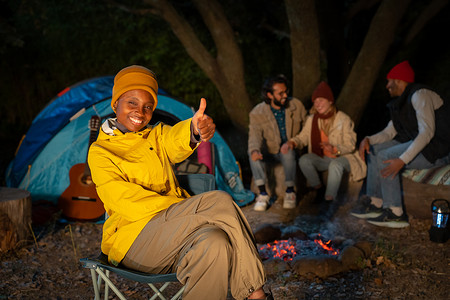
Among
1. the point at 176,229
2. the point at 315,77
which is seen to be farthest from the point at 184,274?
the point at 315,77

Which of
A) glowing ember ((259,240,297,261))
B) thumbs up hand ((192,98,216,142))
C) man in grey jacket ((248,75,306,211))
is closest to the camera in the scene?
thumbs up hand ((192,98,216,142))

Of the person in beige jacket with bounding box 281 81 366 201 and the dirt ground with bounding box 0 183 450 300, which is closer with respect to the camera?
the dirt ground with bounding box 0 183 450 300

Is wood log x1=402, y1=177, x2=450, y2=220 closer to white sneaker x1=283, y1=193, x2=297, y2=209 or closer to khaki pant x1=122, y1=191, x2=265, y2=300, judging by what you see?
white sneaker x1=283, y1=193, x2=297, y2=209

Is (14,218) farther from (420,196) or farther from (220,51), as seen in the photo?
(420,196)

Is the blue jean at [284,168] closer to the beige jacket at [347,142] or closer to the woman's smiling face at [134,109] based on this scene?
the beige jacket at [347,142]

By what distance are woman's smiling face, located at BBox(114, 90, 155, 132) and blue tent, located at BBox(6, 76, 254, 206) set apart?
9.24ft

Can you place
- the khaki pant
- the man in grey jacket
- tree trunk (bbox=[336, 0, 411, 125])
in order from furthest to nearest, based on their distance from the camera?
tree trunk (bbox=[336, 0, 411, 125]) < the man in grey jacket < the khaki pant

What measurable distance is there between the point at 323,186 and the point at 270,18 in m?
4.32

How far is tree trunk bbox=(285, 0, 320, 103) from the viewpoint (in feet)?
19.2

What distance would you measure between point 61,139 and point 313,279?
3257 mm

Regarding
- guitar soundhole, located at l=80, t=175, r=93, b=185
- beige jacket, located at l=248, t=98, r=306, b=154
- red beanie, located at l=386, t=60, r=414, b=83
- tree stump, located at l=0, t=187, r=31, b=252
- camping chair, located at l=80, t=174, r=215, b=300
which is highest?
red beanie, located at l=386, t=60, r=414, b=83

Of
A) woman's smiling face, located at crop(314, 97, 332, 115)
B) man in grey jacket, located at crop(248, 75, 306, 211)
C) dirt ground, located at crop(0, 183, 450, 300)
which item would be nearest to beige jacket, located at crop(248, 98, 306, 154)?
man in grey jacket, located at crop(248, 75, 306, 211)

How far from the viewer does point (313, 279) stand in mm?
3455

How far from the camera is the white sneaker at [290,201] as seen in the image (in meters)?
5.27
